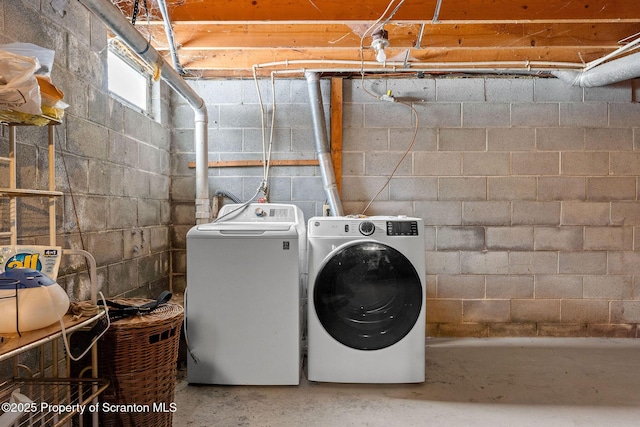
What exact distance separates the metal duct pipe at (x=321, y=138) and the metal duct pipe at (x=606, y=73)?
1.72 m

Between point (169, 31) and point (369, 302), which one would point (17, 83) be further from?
point (369, 302)

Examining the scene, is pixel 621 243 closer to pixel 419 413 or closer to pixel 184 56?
pixel 419 413

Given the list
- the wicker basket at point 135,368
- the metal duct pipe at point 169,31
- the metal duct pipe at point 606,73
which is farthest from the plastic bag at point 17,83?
the metal duct pipe at point 606,73

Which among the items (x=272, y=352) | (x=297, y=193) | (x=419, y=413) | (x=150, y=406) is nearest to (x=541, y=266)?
(x=419, y=413)

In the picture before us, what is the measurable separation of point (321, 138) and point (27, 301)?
2.15m

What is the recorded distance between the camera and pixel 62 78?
5.87ft

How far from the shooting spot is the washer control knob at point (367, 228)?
7.16 feet

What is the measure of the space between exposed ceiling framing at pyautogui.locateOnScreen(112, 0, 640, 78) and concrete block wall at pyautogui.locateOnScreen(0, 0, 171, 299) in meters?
0.46

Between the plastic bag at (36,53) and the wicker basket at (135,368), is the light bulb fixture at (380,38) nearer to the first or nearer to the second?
the plastic bag at (36,53)

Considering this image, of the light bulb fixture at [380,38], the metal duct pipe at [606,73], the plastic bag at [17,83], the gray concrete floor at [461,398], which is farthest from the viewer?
the metal duct pipe at [606,73]

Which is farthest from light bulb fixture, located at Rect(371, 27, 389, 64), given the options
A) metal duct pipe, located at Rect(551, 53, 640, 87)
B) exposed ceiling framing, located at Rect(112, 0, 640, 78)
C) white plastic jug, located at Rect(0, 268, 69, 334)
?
white plastic jug, located at Rect(0, 268, 69, 334)

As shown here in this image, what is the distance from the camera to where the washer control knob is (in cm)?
218

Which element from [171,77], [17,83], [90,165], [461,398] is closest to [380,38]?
[171,77]

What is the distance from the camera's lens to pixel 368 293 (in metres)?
2.18
